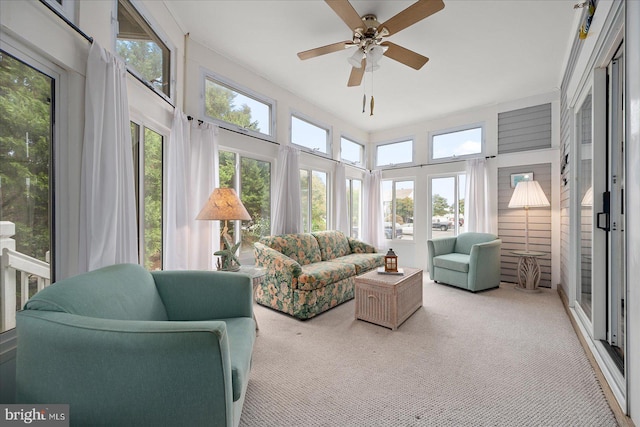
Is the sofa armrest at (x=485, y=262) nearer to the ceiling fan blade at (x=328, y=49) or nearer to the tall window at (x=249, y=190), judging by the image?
the tall window at (x=249, y=190)

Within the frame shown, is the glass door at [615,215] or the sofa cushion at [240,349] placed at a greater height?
the glass door at [615,215]

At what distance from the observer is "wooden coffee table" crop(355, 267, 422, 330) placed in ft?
8.32

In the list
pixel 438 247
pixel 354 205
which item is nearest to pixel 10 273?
pixel 438 247

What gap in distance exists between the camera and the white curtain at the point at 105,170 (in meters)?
1.55

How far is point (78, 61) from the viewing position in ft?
5.07

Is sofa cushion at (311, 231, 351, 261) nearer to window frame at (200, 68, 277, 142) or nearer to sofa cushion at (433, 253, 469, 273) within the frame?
sofa cushion at (433, 253, 469, 273)

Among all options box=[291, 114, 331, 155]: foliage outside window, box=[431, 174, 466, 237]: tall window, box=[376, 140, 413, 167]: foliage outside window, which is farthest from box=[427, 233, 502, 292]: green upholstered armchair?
box=[291, 114, 331, 155]: foliage outside window

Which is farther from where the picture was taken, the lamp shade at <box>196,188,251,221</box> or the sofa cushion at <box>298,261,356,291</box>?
the sofa cushion at <box>298,261,356,291</box>

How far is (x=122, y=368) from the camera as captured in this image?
2.97 ft

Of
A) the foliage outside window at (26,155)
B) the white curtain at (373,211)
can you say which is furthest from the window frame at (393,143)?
the foliage outside window at (26,155)

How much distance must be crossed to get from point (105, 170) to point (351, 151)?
183 inches

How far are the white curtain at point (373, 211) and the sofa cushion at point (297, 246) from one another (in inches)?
87.6

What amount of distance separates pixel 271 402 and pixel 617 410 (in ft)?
6.19

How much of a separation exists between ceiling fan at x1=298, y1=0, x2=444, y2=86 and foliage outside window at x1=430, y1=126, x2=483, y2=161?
111 inches
